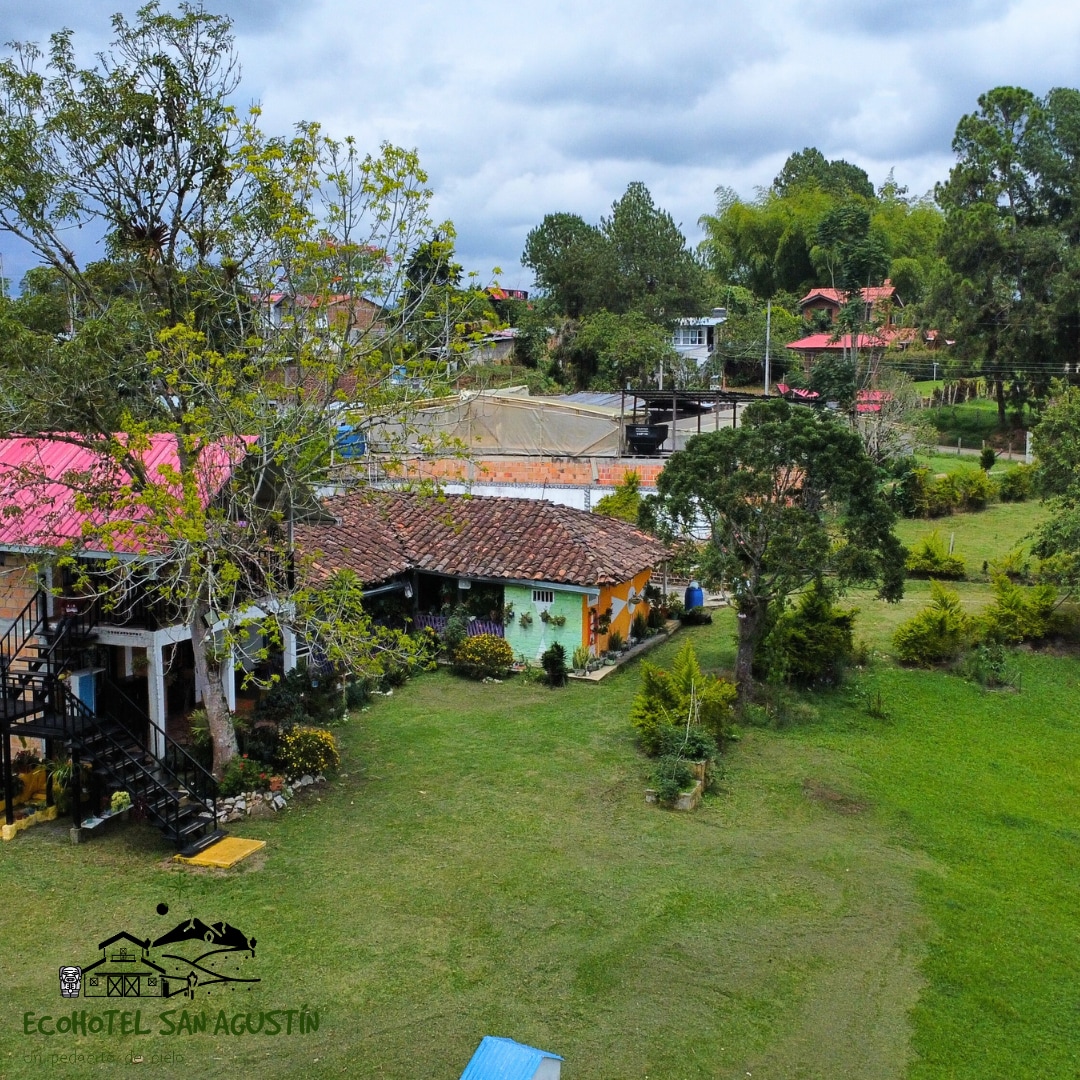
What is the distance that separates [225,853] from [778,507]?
1188cm

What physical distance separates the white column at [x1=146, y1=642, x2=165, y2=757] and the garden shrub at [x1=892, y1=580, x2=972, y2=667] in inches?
635

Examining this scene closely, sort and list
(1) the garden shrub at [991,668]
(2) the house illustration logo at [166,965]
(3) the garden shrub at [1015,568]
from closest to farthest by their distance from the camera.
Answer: (2) the house illustration logo at [166,965]
(1) the garden shrub at [991,668]
(3) the garden shrub at [1015,568]

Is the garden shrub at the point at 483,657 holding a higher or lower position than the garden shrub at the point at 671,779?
higher

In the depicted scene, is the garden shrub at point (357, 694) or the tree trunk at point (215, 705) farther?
the garden shrub at point (357, 694)

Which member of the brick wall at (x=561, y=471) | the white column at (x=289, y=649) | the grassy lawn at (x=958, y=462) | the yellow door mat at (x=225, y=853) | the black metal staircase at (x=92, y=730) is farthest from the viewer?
the grassy lawn at (x=958, y=462)

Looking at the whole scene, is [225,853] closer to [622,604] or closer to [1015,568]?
[622,604]

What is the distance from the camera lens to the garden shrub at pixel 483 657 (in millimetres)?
21922

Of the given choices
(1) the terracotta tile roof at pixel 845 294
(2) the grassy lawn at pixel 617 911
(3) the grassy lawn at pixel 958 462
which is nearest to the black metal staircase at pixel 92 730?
(2) the grassy lawn at pixel 617 911

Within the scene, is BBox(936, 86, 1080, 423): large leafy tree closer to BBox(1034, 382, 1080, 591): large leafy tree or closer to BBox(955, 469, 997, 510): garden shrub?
BBox(955, 469, 997, 510): garden shrub

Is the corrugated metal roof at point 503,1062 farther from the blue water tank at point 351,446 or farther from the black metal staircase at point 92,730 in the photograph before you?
the blue water tank at point 351,446

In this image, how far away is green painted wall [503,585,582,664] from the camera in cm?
2241

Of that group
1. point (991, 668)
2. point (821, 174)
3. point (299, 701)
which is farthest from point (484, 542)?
point (821, 174)

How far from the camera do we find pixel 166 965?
36.2ft

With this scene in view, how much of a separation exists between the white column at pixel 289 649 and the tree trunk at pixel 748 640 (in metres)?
8.69
